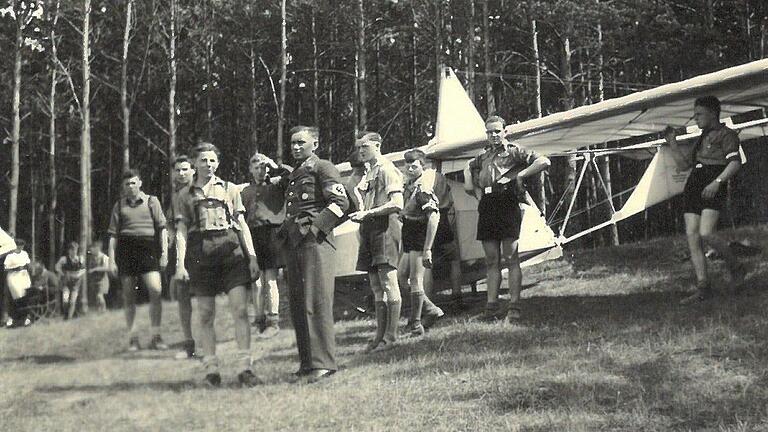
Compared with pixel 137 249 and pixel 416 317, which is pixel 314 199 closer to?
pixel 137 249

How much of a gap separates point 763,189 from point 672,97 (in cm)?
1498

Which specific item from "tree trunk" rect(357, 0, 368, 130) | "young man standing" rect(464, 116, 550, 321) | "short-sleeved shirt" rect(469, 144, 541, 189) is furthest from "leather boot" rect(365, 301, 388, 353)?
"tree trunk" rect(357, 0, 368, 130)

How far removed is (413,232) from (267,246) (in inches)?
88.1

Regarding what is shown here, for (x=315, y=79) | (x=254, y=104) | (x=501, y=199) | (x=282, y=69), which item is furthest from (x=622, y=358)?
(x=315, y=79)

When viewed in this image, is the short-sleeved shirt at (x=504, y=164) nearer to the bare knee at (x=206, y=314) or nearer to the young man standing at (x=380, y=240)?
the young man standing at (x=380, y=240)

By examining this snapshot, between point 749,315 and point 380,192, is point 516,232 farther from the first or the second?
point 749,315

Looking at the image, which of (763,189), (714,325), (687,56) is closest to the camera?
(714,325)

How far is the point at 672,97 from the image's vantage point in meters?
7.17

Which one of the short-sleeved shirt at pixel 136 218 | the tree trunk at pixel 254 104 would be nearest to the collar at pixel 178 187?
the short-sleeved shirt at pixel 136 218

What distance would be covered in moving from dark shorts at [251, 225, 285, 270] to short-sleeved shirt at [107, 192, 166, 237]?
1671 millimetres

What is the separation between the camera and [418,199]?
7230 mm

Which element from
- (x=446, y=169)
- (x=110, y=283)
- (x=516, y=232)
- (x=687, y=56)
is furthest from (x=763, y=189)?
(x=110, y=283)

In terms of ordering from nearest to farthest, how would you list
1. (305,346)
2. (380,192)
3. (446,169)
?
(305,346)
(380,192)
(446,169)


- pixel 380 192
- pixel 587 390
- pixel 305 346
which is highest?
pixel 380 192
